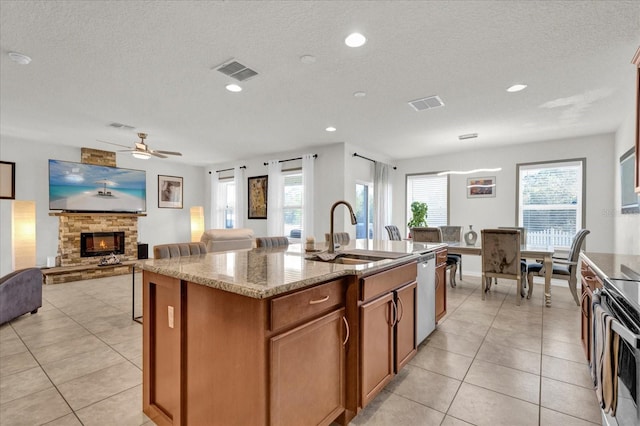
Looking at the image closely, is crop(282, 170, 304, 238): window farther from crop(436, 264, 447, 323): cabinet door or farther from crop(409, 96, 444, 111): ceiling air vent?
crop(436, 264, 447, 323): cabinet door

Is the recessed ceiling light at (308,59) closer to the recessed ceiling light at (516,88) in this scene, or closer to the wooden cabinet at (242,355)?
the wooden cabinet at (242,355)

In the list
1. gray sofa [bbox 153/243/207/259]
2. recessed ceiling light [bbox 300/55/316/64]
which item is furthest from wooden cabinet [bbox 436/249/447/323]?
gray sofa [bbox 153/243/207/259]

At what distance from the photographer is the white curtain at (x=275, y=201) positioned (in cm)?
676

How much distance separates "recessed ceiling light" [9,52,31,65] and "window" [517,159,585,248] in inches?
277

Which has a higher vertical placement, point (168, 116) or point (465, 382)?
point (168, 116)

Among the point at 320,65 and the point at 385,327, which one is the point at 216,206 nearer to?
the point at 320,65

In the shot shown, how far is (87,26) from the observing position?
7.32 feet

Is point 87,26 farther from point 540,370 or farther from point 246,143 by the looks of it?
point 540,370

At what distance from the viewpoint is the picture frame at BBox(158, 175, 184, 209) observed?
778 centimetres

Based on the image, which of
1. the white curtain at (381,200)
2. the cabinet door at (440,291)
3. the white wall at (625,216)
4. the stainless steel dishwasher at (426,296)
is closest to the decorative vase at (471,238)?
the white wall at (625,216)

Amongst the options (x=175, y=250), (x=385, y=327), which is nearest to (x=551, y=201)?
(x=385, y=327)

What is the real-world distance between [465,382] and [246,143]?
16.7 ft

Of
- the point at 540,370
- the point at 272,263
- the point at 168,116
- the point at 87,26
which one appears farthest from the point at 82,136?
the point at 540,370

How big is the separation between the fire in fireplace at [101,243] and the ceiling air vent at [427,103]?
257 inches
